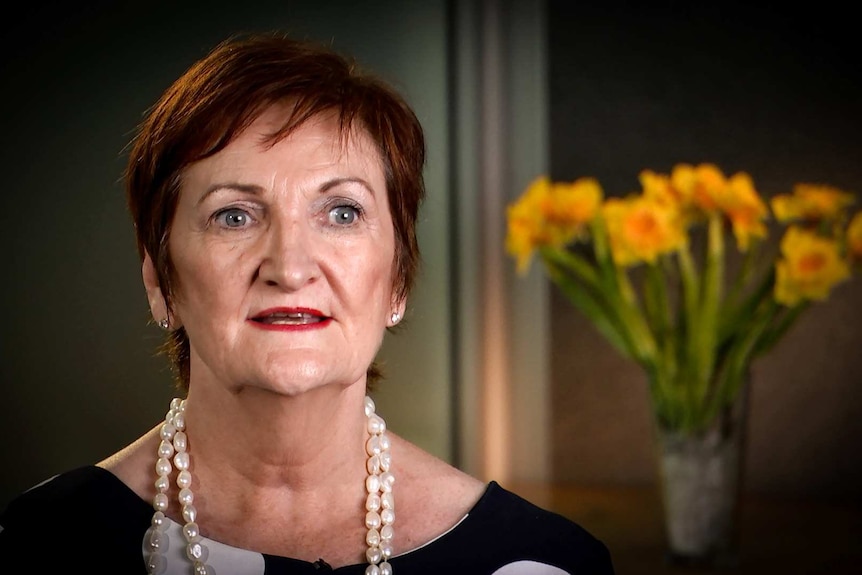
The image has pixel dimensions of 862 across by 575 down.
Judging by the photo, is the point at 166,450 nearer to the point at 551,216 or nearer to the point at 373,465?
the point at 373,465

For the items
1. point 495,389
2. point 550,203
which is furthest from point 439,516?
point 495,389

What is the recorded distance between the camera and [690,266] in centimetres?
138

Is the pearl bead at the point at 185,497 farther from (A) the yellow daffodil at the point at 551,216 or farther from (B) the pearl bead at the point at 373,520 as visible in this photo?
(A) the yellow daffodil at the point at 551,216

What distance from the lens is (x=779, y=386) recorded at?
1.52 metres

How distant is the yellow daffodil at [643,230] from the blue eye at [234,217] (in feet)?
2.04

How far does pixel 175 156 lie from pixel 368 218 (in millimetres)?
162

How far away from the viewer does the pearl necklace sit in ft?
2.86

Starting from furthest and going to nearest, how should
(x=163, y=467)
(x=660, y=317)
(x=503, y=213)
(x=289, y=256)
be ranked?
(x=503, y=213) → (x=660, y=317) → (x=163, y=467) → (x=289, y=256)

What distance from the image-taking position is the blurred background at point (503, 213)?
1198mm

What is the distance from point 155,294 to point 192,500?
0.59ft

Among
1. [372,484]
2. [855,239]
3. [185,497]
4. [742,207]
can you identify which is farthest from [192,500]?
[855,239]

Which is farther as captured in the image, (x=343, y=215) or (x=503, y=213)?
(x=503, y=213)

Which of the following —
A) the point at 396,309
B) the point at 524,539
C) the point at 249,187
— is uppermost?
the point at 249,187

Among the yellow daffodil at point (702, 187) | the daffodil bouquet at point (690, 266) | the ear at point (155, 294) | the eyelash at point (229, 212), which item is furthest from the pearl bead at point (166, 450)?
the yellow daffodil at point (702, 187)
